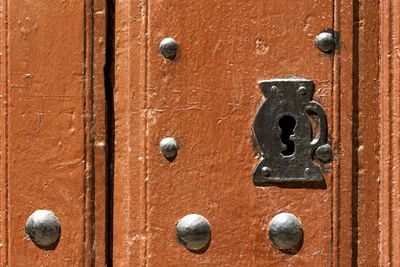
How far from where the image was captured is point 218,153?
100 centimetres

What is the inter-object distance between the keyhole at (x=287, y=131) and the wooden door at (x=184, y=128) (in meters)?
0.04

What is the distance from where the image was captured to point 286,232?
3.21ft

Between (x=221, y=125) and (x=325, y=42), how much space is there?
0.64 ft

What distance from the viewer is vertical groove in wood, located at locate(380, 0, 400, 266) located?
966 mm

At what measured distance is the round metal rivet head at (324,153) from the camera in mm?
974

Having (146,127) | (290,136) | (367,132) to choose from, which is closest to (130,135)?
(146,127)

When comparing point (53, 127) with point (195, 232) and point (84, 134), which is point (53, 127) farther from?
point (195, 232)

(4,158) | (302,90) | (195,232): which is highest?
(302,90)

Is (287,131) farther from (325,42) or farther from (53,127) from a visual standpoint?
(53,127)

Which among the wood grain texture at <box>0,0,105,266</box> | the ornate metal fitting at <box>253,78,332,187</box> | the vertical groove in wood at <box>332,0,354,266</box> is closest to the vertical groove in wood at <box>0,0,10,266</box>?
the wood grain texture at <box>0,0,105,266</box>

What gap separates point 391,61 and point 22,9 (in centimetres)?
57

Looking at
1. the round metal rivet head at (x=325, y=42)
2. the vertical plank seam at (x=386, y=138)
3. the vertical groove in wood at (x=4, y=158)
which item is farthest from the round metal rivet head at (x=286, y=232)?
the vertical groove in wood at (x=4, y=158)

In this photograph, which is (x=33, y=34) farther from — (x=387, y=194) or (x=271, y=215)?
(x=387, y=194)

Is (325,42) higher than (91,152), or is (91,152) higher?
(325,42)
